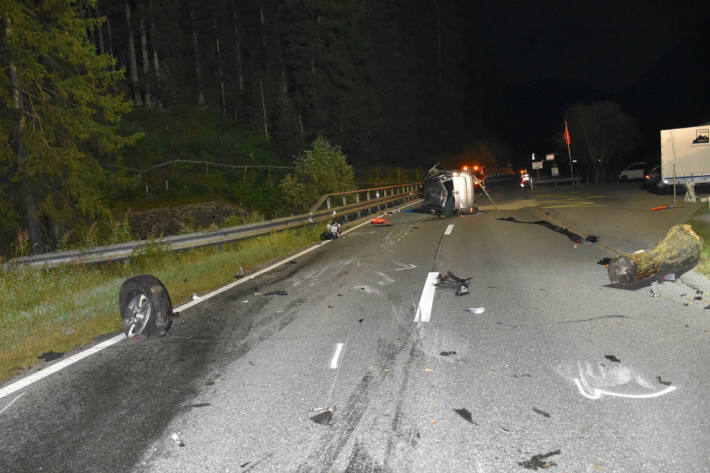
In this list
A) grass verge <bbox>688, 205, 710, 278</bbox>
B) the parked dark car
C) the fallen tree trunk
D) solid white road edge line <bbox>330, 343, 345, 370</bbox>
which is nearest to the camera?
solid white road edge line <bbox>330, 343, 345, 370</bbox>

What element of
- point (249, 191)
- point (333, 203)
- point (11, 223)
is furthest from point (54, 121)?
point (249, 191)

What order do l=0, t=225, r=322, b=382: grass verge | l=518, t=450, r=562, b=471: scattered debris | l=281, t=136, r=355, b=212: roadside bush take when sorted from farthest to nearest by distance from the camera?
l=281, t=136, r=355, b=212: roadside bush
l=0, t=225, r=322, b=382: grass verge
l=518, t=450, r=562, b=471: scattered debris

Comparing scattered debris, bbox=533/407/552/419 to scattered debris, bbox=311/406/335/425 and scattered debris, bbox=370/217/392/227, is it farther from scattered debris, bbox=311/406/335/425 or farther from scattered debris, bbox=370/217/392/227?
scattered debris, bbox=370/217/392/227

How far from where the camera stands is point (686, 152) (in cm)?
2081

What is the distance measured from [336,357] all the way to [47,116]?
13122 mm

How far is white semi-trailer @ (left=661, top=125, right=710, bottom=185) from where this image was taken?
67.1 ft

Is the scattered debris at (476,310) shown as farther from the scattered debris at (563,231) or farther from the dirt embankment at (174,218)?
the dirt embankment at (174,218)

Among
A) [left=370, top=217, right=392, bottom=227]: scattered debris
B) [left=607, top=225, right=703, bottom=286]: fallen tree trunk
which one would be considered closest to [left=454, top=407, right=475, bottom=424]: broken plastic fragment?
[left=607, top=225, right=703, bottom=286]: fallen tree trunk

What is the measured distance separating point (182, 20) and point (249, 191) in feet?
137

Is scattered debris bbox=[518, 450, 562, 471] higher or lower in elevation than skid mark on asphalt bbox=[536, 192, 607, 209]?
lower

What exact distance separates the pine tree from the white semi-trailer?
2146 cm

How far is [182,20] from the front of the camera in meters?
61.0

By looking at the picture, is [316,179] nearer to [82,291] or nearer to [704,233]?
[82,291]

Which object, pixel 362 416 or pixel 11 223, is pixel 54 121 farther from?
pixel 362 416
